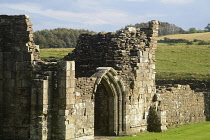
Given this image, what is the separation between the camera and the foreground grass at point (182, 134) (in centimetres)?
2466

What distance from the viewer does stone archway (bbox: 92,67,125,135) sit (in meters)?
25.0

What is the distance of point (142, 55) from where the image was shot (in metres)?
26.5

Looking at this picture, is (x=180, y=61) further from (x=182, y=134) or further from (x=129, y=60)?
(x=129, y=60)

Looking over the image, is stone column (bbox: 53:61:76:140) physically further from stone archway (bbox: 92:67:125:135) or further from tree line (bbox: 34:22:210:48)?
tree line (bbox: 34:22:210:48)

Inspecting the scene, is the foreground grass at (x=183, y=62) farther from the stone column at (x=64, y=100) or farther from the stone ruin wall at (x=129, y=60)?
the stone column at (x=64, y=100)

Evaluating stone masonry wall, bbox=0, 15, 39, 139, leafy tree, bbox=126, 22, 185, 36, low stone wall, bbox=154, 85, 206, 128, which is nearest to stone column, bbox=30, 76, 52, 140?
stone masonry wall, bbox=0, 15, 39, 139

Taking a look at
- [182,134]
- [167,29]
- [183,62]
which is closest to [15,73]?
[182,134]

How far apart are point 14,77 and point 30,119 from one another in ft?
6.24

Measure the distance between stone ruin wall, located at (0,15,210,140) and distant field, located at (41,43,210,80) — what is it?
70.7 ft

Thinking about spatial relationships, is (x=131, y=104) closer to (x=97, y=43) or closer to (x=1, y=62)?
(x=97, y=43)

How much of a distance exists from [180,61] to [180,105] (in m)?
27.7

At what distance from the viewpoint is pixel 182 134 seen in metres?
26.1

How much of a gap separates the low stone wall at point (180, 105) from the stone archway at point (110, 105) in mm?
A: 2815

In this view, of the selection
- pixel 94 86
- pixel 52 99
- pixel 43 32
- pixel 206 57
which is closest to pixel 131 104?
pixel 94 86
